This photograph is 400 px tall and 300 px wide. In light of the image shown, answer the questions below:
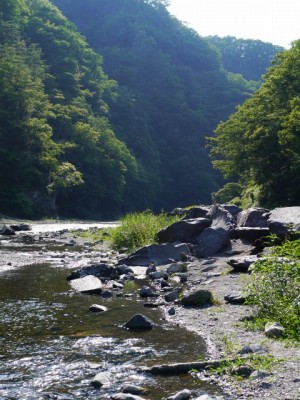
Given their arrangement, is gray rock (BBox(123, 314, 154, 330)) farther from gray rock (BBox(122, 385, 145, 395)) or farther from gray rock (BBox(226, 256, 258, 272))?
gray rock (BBox(226, 256, 258, 272))

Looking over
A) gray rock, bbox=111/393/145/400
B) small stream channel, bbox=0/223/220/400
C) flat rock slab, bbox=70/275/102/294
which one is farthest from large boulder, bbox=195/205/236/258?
gray rock, bbox=111/393/145/400

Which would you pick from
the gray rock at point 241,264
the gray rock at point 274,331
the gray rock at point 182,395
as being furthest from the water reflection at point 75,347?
the gray rock at point 241,264

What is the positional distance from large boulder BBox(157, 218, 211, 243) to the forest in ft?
36.0

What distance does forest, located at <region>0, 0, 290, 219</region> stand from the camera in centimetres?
3647

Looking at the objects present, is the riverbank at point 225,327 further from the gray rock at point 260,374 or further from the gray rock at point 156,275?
the gray rock at point 156,275

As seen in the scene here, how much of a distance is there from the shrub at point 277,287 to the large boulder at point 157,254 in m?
8.46

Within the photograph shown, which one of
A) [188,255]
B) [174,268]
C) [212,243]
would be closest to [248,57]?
[212,243]

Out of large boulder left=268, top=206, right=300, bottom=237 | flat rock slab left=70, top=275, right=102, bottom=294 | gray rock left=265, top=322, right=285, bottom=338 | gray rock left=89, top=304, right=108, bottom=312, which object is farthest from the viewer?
large boulder left=268, top=206, right=300, bottom=237

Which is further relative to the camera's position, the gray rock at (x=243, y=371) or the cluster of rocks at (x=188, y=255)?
the cluster of rocks at (x=188, y=255)

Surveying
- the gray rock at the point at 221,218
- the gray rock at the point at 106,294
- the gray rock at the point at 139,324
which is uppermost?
the gray rock at the point at 221,218

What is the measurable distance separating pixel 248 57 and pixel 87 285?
174 m

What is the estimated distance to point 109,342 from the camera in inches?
308

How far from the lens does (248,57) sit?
573ft

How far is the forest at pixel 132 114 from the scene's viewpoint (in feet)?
120
